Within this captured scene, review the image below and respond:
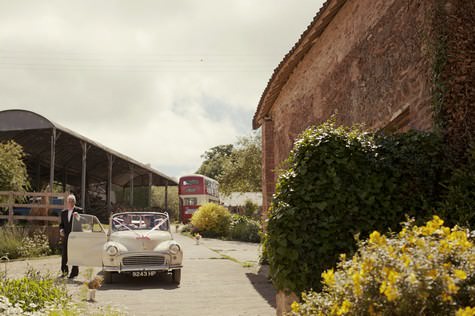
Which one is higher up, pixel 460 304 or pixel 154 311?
pixel 460 304

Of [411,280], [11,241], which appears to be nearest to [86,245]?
[11,241]

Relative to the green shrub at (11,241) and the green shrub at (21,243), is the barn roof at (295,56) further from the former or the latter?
the green shrub at (11,241)

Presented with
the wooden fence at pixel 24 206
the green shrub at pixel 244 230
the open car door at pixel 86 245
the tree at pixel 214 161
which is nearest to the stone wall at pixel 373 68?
the open car door at pixel 86 245

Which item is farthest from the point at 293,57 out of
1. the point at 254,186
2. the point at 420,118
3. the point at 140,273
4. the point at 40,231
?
the point at 254,186

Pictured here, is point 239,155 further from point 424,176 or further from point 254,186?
point 424,176

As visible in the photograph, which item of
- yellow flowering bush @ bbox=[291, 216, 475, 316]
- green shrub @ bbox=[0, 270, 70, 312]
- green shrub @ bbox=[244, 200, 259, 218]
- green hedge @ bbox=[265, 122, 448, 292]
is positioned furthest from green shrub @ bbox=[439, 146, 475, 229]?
green shrub @ bbox=[244, 200, 259, 218]

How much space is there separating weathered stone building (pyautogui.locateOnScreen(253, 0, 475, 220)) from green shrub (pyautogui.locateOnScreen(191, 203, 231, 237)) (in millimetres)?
15912

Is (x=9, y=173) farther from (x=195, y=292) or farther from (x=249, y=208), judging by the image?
(x=249, y=208)

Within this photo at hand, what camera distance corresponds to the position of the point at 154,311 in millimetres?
7191

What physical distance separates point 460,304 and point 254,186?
1372 inches

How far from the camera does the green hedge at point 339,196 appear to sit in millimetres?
5039

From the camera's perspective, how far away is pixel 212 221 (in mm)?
27344

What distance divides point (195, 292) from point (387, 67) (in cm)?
522

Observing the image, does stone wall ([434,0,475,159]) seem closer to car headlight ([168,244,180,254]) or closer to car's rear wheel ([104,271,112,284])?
car headlight ([168,244,180,254])
